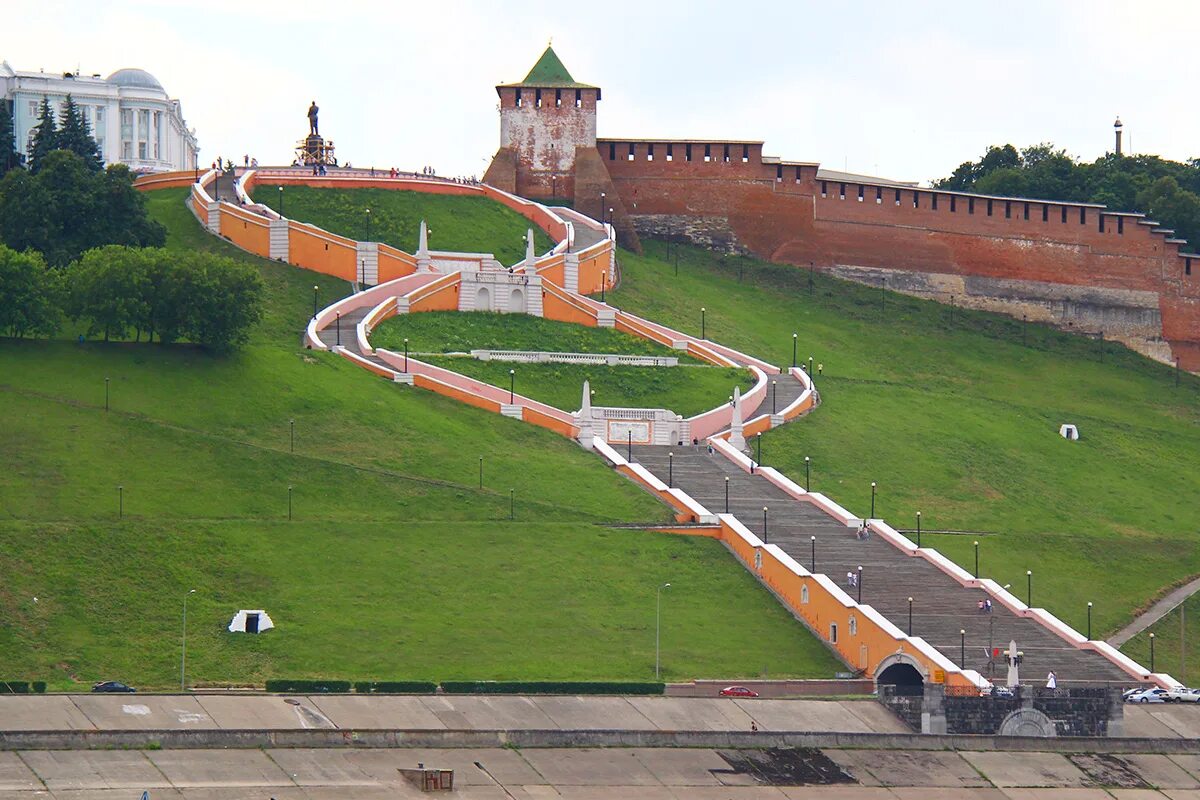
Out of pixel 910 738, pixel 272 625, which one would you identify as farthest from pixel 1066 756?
pixel 272 625

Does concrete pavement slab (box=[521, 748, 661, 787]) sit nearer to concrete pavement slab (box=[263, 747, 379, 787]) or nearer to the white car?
concrete pavement slab (box=[263, 747, 379, 787])

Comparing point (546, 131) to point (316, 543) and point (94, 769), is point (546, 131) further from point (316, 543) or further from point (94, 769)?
point (94, 769)

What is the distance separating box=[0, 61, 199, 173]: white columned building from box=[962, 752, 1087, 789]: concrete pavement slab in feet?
269

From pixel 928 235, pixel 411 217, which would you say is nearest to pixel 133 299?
pixel 411 217

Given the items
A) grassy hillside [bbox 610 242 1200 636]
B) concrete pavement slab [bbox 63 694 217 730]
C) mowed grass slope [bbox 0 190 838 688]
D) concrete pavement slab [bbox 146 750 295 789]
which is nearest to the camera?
concrete pavement slab [bbox 146 750 295 789]

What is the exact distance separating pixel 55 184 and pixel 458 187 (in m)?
21.9

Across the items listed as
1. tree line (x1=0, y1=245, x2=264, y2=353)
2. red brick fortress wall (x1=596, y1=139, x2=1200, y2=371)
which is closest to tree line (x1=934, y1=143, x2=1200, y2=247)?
red brick fortress wall (x1=596, y1=139, x2=1200, y2=371)

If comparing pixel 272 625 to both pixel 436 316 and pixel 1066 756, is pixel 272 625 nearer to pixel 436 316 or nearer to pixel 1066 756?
pixel 1066 756

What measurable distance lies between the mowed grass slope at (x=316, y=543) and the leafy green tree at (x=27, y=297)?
29.8 inches

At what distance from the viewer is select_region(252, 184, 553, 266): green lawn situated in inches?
4122

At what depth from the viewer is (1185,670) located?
73.8 m

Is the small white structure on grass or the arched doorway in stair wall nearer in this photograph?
the small white structure on grass

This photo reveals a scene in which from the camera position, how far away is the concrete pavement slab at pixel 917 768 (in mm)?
60938

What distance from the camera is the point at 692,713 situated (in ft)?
208
